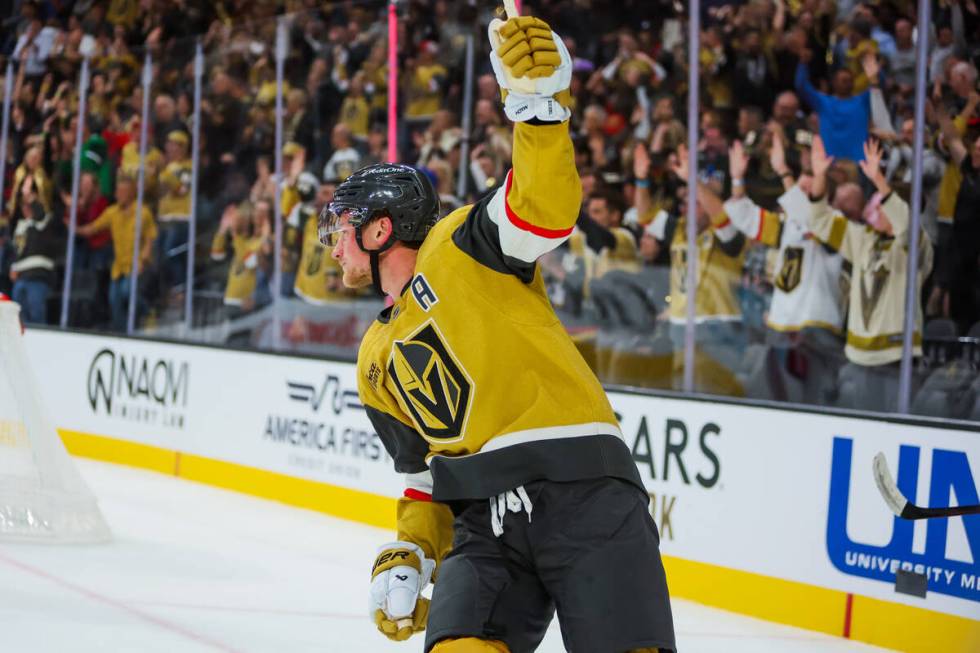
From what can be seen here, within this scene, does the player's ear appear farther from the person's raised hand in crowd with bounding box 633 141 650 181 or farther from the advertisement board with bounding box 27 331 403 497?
the person's raised hand in crowd with bounding box 633 141 650 181

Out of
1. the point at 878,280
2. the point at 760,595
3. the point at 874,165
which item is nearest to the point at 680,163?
the point at 874,165

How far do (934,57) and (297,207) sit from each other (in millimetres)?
3467

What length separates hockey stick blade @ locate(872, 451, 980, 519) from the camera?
3066 mm

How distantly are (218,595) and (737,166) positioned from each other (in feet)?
8.39

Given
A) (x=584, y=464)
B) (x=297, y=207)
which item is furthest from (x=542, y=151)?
(x=297, y=207)

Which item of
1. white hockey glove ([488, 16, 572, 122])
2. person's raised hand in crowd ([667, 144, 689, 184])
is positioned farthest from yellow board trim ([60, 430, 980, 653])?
white hockey glove ([488, 16, 572, 122])

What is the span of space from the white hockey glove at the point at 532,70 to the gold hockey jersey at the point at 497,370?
0.12 metres

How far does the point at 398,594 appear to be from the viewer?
78.2 inches

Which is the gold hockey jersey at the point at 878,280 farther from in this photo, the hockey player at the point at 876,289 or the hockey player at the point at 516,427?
the hockey player at the point at 516,427

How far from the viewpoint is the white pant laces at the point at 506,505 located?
1.88m

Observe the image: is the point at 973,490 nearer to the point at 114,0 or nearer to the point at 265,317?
the point at 265,317

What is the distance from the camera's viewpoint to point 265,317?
6.74 metres

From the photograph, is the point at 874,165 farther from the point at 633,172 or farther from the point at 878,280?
the point at 633,172

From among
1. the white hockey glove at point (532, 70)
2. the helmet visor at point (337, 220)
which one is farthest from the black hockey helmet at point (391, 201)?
the white hockey glove at point (532, 70)
